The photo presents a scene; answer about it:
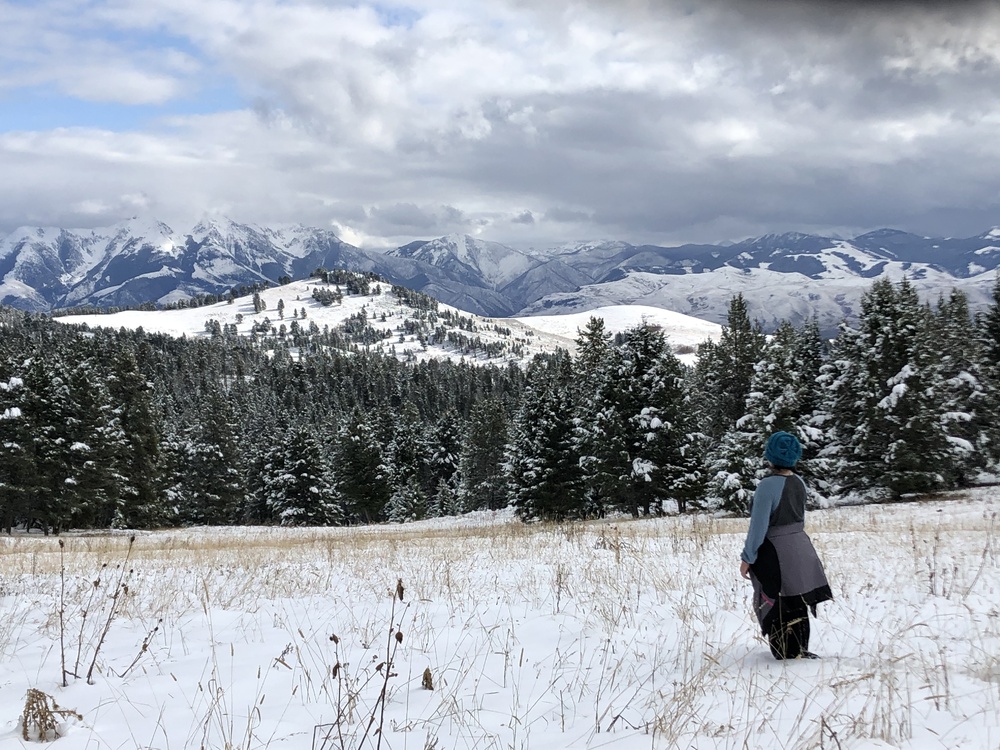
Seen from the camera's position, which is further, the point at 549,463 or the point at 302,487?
the point at 302,487

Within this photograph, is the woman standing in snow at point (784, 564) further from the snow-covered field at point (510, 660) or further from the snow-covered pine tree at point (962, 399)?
the snow-covered pine tree at point (962, 399)

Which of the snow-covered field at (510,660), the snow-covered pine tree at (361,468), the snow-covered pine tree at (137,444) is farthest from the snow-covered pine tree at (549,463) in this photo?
the snow-covered field at (510,660)

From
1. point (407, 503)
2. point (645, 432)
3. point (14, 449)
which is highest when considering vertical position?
point (645, 432)

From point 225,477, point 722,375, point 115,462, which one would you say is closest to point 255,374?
point 225,477

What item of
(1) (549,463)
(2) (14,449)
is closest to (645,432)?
(1) (549,463)

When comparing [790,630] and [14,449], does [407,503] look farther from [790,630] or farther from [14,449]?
[790,630]

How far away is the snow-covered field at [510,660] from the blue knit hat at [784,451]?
5.05 feet

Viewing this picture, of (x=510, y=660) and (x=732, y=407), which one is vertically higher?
(x=732, y=407)

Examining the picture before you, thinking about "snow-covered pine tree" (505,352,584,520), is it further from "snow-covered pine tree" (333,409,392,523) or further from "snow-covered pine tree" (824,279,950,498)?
"snow-covered pine tree" (333,409,392,523)

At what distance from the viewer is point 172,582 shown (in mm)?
8914

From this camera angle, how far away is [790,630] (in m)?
5.05

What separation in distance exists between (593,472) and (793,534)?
3153 cm

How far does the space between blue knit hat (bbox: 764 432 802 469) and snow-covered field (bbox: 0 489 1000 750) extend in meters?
1.54

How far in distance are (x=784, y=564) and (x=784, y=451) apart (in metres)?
0.92
